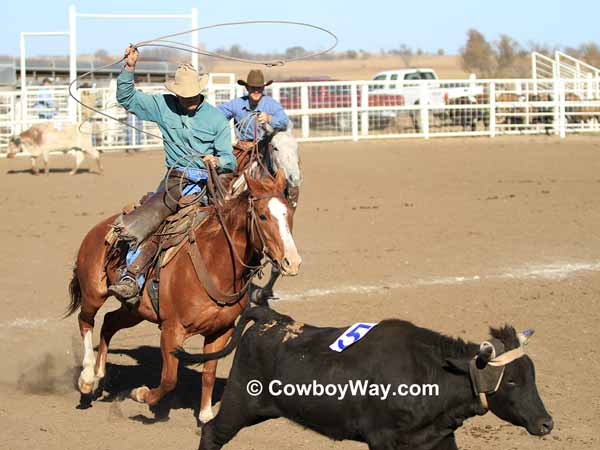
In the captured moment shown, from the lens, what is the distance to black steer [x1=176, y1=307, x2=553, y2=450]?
4434mm

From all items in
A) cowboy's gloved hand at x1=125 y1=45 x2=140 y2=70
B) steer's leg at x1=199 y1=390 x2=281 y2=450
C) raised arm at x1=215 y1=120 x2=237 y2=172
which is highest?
cowboy's gloved hand at x1=125 y1=45 x2=140 y2=70

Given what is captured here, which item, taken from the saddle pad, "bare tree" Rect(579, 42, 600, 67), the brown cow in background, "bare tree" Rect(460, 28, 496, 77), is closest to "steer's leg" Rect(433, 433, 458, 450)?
the saddle pad

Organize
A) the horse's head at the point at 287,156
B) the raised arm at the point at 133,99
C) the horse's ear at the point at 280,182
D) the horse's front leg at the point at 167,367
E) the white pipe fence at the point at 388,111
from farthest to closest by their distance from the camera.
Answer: the white pipe fence at the point at 388,111
the horse's head at the point at 287,156
the raised arm at the point at 133,99
the horse's front leg at the point at 167,367
the horse's ear at the point at 280,182

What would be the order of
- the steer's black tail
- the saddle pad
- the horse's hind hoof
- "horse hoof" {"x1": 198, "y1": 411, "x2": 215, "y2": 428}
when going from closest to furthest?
the saddle pad, the steer's black tail, "horse hoof" {"x1": 198, "y1": 411, "x2": 215, "y2": 428}, the horse's hind hoof

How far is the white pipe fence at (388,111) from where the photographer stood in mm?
23578

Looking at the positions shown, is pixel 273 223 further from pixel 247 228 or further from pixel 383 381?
pixel 383 381

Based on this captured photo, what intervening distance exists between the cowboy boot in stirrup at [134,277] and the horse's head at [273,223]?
35.8 inches

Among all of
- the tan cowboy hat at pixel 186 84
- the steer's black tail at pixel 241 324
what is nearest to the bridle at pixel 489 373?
the steer's black tail at pixel 241 324

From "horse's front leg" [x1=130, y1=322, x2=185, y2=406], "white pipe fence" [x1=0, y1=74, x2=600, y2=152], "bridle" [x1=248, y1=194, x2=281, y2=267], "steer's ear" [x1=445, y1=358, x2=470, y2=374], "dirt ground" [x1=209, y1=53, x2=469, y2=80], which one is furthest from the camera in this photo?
"dirt ground" [x1=209, y1=53, x2=469, y2=80]

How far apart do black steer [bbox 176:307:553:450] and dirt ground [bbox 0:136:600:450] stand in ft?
3.75

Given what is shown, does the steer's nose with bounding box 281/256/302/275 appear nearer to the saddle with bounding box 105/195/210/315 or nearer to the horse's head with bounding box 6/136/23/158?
the saddle with bounding box 105/195/210/315

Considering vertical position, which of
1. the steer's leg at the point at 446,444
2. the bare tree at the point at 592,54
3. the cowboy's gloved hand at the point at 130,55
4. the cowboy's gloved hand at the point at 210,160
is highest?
the bare tree at the point at 592,54

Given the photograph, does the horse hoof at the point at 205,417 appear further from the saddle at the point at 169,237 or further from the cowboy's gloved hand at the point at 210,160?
the cowboy's gloved hand at the point at 210,160

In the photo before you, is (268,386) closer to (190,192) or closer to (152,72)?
(190,192)
